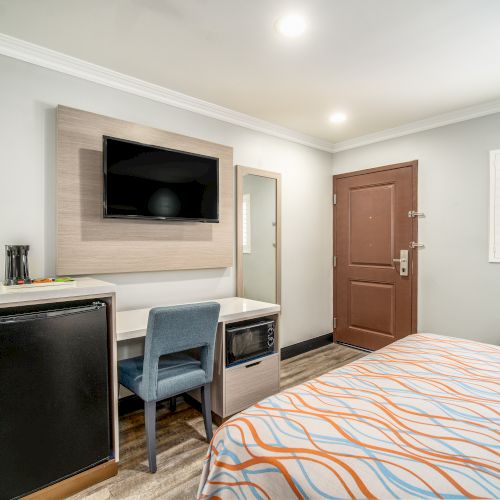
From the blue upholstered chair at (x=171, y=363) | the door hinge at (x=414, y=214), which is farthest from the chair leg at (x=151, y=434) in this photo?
the door hinge at (x=414, y=214)

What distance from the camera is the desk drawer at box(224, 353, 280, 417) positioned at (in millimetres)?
2336

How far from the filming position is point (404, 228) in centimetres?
353

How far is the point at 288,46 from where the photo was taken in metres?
2.05

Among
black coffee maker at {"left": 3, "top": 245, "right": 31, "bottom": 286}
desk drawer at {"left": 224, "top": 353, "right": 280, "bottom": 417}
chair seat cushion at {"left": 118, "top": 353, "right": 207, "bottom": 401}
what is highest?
black coffee maker at {"left": 3, "top": 245, "right": 31, "bottom": 286}

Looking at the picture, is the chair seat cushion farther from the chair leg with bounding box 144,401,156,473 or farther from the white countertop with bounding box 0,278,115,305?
the white countertop with bounding box 0,278,115,305

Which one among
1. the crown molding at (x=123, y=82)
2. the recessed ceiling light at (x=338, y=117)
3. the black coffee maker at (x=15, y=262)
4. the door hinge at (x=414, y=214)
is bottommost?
the black coffee maker at (x=15, y=262)

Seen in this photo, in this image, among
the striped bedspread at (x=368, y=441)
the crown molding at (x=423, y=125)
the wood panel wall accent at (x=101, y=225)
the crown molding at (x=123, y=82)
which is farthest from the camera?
the crown molding at (x=423, y=125)

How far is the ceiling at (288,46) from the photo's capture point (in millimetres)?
1736

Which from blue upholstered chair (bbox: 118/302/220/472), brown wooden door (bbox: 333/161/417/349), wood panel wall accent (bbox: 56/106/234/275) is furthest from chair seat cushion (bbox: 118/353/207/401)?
brown wooden door (bbox: 333/161/417/349)

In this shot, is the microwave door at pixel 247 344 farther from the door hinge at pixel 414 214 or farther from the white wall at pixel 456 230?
the door hinge at pixel 414 214

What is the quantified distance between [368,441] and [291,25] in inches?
79.4

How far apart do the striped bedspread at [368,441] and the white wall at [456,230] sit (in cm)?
166

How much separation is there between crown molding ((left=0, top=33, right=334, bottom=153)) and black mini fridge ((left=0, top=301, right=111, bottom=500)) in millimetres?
1574

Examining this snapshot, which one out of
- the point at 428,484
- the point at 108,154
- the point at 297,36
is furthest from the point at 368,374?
the point at 108,154
